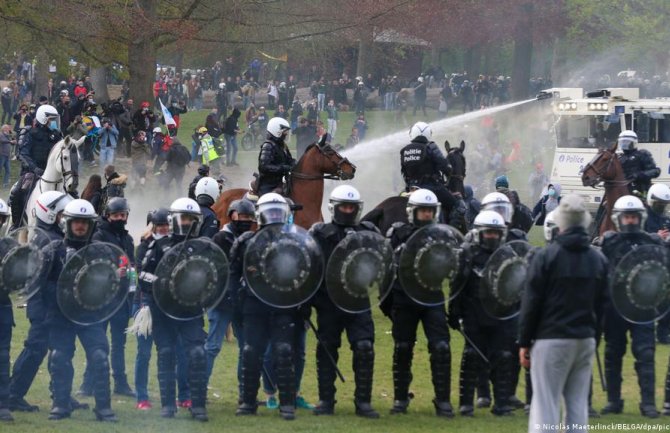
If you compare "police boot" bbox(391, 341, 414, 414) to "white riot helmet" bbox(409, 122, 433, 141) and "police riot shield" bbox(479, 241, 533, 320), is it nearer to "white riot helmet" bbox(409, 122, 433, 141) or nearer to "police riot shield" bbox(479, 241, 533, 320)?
"police riot shield" bbox(479, 241, 533, 320)

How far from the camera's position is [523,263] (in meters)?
11.6

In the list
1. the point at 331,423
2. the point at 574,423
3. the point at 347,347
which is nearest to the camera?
the point at 574,423

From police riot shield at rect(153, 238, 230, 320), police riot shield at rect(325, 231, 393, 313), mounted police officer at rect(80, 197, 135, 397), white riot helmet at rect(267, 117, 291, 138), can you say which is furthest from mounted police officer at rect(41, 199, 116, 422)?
white riot helmet at rect(267, 117, 291, 138)

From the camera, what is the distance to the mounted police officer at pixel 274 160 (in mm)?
15719

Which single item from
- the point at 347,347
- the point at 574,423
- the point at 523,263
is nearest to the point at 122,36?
the point at 347,347

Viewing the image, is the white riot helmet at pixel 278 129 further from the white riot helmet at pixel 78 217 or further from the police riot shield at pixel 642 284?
the police riot shield at pixel 642 284

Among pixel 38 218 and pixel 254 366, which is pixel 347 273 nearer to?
pixel 254 366

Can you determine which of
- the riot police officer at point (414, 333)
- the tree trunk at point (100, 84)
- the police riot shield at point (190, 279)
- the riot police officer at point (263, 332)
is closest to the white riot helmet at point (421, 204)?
the riot police officer at point (414, 333)

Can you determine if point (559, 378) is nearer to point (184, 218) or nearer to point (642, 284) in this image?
point (642, 284)

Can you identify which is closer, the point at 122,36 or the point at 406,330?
the point at 406,330

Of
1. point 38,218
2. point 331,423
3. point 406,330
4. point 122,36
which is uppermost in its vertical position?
point 122,36

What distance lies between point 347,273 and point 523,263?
149cm

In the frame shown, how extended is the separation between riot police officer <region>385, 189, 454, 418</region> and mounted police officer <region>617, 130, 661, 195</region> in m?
7.11

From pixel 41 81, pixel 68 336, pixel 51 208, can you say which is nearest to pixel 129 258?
pixel 51 208
